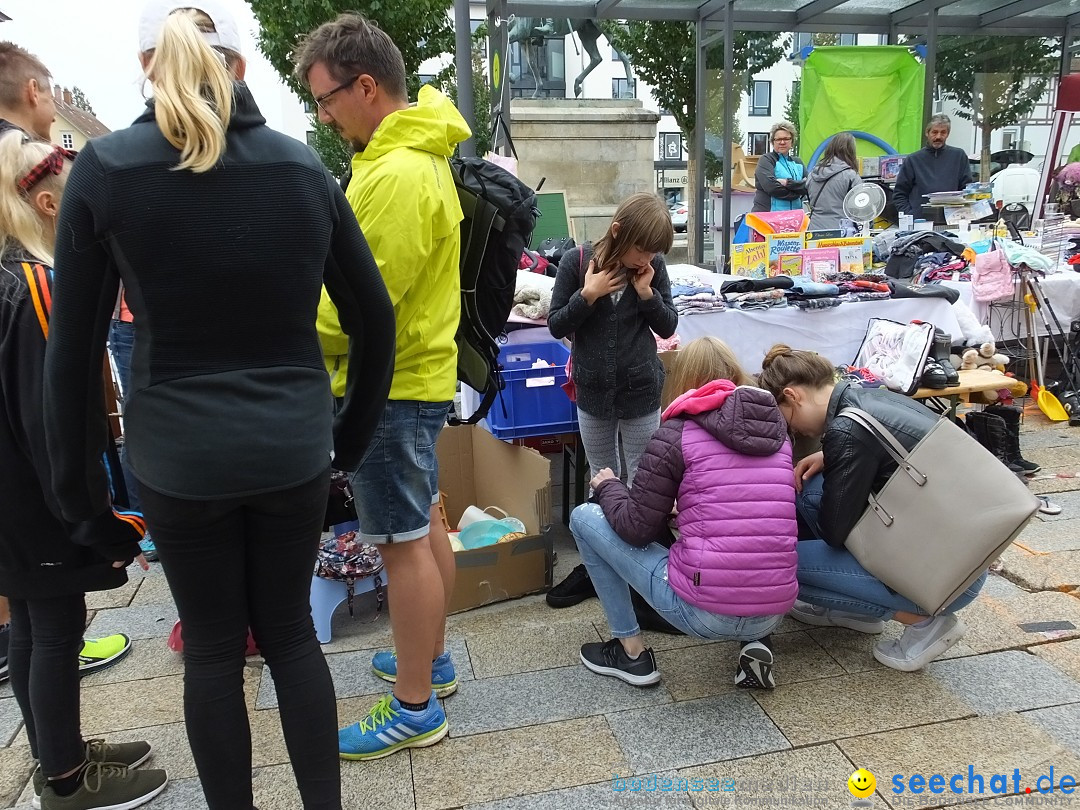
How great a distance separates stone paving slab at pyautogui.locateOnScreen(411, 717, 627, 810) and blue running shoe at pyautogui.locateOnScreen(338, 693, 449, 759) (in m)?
0.05

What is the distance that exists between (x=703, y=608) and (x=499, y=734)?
72 cm

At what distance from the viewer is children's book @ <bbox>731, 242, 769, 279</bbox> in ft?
17.8

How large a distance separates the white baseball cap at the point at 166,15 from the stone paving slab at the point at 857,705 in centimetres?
229

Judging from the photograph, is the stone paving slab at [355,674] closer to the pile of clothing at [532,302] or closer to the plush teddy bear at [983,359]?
the pile of clothing at [532,302]

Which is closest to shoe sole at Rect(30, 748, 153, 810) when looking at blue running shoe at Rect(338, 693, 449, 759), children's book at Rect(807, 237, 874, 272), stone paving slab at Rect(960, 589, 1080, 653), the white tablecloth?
blue running shoe at Rect(338, 693, 449, 759)

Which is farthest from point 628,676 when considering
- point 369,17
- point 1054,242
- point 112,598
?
point 369,17

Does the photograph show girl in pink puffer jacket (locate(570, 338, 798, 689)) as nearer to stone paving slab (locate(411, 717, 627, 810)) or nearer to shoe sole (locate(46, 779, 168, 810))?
stone paving slab (locate(411, 717, 627, 810))

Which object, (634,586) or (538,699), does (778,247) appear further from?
(538,699)

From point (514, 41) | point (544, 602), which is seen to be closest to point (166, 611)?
point (544, 602)

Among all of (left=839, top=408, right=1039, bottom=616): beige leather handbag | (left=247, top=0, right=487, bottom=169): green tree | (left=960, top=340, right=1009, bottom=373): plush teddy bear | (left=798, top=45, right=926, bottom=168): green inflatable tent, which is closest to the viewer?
(left=839, top=408, right=1039, bottom=616): beige leather handbag

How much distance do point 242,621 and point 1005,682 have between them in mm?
2353

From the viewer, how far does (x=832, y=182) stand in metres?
7.41

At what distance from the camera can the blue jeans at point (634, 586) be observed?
2.43 m

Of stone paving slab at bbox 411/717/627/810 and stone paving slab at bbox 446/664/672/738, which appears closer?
stone paving slab at bbox 411/717/627/810
